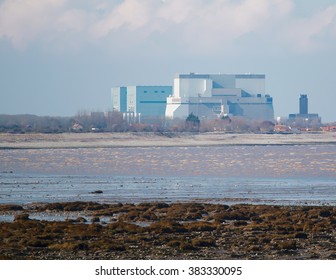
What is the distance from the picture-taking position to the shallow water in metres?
33.7

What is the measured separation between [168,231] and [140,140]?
83.9 m

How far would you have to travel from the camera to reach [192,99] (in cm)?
16000

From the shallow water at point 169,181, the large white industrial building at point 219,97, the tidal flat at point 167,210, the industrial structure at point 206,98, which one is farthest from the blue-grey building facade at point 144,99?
the tidal flat at point 167,210

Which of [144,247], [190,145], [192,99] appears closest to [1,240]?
[144,247]

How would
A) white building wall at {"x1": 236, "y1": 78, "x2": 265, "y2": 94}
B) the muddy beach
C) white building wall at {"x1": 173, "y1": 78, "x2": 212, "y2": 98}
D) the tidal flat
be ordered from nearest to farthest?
1. the muddy beach
2. the tidal flat
3. white building wall at {"x1": 173, "y1": 78, "x2": 212, "y2": 98}
4. white building wall at {"x1": 236, "y1": 78, "x2": 265, "y2": 94}

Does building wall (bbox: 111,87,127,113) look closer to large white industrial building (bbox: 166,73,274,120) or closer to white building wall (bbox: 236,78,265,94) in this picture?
large white industrial building (bbox: 166,73,274,120)

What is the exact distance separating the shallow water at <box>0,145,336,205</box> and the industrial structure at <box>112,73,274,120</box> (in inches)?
3859

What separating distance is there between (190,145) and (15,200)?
69469mm

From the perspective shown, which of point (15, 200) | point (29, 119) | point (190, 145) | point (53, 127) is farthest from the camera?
point (29, 119)

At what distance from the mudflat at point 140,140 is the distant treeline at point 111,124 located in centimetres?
586

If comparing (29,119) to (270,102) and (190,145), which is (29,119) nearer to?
(190,145)

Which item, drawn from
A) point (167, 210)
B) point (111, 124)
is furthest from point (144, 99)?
point (167, 210)

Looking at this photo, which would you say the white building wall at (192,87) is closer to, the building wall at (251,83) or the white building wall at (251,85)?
the building wall at (251,83)

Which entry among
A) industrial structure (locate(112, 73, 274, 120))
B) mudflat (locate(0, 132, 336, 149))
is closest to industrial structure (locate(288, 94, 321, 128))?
industrial structure (locate(112, 73, 274, 120))
